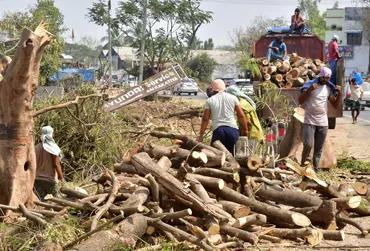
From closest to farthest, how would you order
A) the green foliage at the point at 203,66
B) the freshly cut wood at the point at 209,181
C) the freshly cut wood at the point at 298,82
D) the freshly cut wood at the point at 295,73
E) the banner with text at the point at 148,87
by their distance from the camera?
the freshly cut wood at the point at 209,181 → the banner with text at the point at 148,87 → the freshly cut wood at the point at 298,82 → the freshly cut wood at the point at 295,73 → the green foliage at the point at 203,66

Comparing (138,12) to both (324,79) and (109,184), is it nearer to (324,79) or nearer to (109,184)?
(324,79)

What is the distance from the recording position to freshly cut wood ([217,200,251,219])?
718 centimetres

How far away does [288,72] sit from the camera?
16.7 meters

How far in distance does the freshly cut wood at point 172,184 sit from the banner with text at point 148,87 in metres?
4.92

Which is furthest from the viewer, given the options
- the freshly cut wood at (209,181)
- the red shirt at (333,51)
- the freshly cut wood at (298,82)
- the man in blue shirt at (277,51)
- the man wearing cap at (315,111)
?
the red shirt at (333,51)

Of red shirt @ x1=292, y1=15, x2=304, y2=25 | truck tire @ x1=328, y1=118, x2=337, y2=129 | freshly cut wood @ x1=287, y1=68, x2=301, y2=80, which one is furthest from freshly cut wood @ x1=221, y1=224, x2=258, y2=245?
red shirt @ x1=292, y1=15, x2=304, y2=25

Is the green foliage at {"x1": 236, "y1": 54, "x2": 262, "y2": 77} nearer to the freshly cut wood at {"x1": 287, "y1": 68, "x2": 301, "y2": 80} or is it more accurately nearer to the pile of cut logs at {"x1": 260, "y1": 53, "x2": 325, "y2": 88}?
the pile of cut logs at {"x1": 260, "y1": 53, "x2": 325, "y2": 88}

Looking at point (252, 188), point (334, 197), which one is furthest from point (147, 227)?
point (334, 197)

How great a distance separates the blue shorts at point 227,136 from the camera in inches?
393

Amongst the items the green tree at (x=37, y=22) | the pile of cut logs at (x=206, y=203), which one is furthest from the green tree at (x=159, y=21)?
the pile of cut logs at (x=206, y=203)

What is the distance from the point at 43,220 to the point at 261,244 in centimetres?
220

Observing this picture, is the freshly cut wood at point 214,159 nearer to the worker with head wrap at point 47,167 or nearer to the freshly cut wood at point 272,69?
the worker with head wrap at point 47,167

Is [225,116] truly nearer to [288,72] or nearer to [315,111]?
[315,111]

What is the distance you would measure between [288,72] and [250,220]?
1008 centimetres
